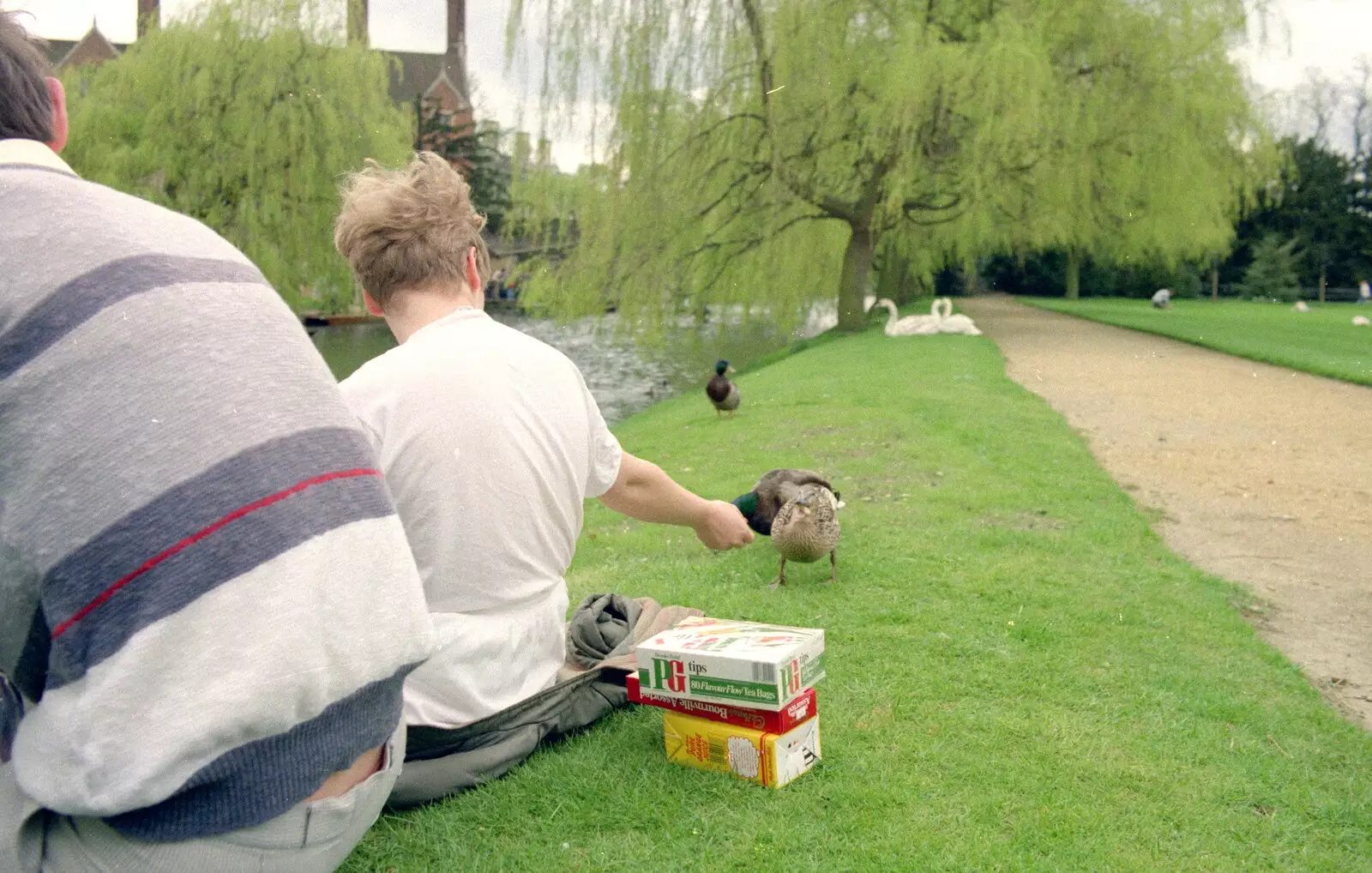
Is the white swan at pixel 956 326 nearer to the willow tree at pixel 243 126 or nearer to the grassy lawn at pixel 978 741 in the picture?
the willow tree at pixel 243 126

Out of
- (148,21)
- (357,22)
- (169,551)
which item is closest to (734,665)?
(169,551)

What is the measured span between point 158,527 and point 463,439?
1.17 metres

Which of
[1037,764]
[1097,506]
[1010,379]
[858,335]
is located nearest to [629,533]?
[1097,506]

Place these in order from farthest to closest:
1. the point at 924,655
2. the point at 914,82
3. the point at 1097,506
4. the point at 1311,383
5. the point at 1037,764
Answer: the point at 914,82
the point at 1311,383
the point at 1097,506
the point at 924,655
the point at 1037,764

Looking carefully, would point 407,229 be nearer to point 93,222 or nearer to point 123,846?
point 93,222

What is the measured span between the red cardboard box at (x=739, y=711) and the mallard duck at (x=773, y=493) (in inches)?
74.8

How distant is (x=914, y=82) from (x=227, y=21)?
14.4m

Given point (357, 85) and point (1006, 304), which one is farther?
point (1006, 304)

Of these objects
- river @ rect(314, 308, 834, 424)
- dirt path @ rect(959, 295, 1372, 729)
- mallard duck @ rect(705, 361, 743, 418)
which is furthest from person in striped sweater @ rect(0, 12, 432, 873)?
river @ rect(314, 308, 834, 424)

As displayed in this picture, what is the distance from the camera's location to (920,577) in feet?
17.2

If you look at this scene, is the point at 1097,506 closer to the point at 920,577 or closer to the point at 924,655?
the point at 920,577

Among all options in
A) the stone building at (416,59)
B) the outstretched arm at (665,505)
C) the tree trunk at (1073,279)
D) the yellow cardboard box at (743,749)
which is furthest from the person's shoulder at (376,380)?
the tree trunk at (1073,279)

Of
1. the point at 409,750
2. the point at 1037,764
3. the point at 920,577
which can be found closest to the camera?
the point at 409,750

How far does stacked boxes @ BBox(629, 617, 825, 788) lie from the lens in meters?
2.93
